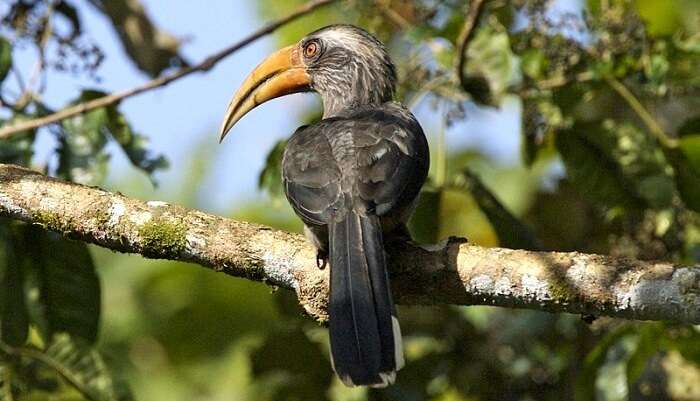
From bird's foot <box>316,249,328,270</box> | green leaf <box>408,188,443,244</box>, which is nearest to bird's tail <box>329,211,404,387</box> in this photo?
bird's foot <box>316,249,328,270</box>

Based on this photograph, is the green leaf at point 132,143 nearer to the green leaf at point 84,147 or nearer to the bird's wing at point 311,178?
the green leaf at point 84,147

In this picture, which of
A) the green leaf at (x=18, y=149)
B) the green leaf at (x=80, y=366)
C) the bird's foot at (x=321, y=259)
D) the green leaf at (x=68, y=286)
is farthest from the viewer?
the green leaf at (x=18, y=149)

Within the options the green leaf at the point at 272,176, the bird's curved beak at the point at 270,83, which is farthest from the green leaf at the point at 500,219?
the bird's curved beak at the point at 270,83

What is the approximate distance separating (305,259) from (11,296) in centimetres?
137

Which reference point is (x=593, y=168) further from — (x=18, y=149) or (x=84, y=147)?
(x=18, y=149)

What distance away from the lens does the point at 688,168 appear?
5219 millimetres

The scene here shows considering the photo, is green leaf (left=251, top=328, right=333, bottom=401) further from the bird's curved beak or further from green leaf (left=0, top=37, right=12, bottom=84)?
green leaf (left=0, top=37, right=12, bottom=84)

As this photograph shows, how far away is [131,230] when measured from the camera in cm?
399

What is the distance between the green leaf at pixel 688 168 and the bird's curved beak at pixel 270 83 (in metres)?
1.81

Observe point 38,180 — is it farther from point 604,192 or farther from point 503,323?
point 503,323

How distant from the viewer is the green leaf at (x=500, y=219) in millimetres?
5117

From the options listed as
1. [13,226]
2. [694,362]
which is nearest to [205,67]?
[13,226]

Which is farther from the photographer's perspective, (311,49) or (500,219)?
(311,49)

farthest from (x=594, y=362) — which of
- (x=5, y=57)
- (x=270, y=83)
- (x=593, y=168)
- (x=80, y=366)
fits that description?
(x=5, y=57)
